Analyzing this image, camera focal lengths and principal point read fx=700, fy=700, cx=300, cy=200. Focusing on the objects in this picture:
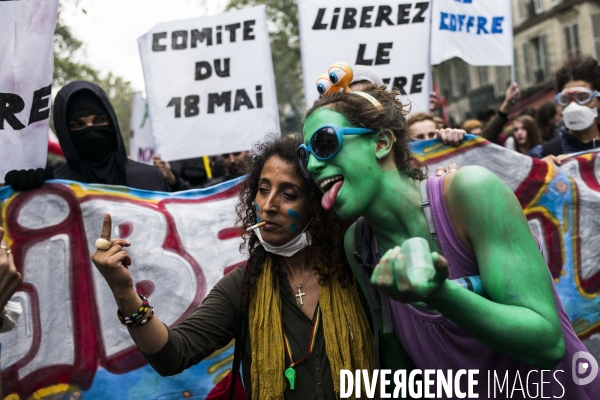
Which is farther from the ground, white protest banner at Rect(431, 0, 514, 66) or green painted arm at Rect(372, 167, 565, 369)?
white protest banner at Rect(431, 0, 514, 66)

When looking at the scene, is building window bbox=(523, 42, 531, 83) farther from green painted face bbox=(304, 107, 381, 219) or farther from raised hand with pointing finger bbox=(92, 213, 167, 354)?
raised hand with pointing finger bbox=(92, 213, 167, 354)

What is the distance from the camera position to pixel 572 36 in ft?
93.0

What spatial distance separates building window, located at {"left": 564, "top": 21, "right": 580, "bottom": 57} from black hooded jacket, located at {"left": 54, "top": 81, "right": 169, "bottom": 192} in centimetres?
2701

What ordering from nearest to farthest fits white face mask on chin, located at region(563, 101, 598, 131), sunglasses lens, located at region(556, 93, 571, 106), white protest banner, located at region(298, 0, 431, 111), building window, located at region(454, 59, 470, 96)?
white face mask on chin, located at region(563, 101, 598, 131) → sunglasses lens, located at region(556, 93, 571, 106) → white protest banner, located at region(298, 0, 431, 111) → building window, located at region(454, 59, 470, 96)

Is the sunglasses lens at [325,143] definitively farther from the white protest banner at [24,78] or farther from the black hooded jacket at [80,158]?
the black hooded jacket at [80,158]

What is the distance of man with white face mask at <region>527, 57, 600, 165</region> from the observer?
439 cm

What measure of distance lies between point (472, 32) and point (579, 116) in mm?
1790

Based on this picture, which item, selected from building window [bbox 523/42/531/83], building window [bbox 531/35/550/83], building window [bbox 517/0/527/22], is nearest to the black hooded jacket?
building window [bbox 531/35/550/83]

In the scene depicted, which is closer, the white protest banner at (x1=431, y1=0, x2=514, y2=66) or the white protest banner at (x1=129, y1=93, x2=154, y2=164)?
the white protest banner at (x1=431, y1=0, x2=514, y2=66)

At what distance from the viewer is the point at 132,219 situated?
→ 371cm

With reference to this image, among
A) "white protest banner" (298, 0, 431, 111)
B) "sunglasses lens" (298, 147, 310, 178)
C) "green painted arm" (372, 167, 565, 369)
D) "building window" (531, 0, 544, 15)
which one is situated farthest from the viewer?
"building window" (531, 0, 544, 15)

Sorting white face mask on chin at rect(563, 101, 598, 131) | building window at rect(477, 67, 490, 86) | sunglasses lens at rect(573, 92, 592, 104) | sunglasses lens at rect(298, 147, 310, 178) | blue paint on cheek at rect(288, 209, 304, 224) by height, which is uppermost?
building window at rect(477, 67, 490, 86)

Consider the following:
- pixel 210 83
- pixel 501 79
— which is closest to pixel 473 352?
pixel 210 83

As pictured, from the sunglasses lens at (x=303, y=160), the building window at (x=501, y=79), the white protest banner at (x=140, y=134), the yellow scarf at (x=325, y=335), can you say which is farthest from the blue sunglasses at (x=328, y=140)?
the building window at (x=501, y=79)
